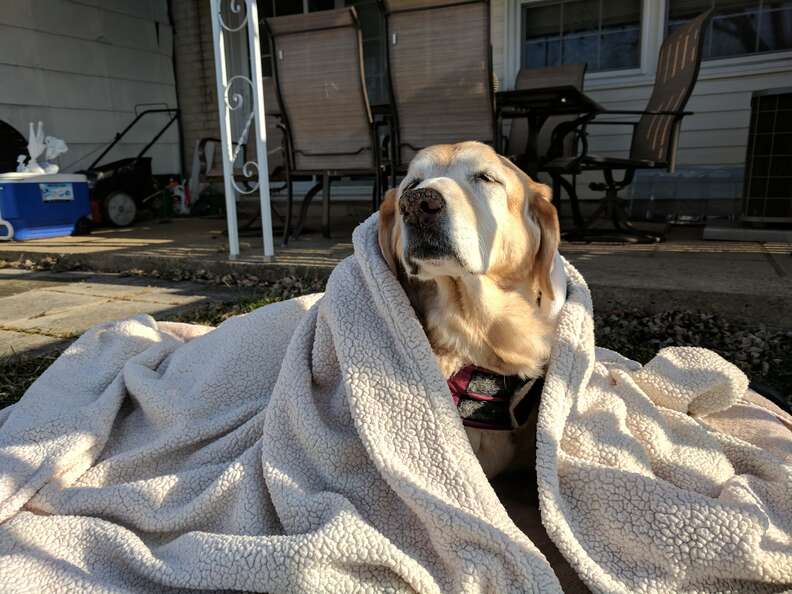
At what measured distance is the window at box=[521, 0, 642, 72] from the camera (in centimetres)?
675

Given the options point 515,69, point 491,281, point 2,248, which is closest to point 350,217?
point 515,69

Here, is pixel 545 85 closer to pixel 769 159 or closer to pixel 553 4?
pixel 553 4

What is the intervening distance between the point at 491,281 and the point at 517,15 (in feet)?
20.5

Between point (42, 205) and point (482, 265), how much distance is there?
23.2 ft

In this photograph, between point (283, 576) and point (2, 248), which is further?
point (2, 248)

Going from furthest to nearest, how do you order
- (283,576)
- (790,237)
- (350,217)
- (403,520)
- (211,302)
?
(350,217) < (790,237) < (211,302) < (403,520) < (283,576)

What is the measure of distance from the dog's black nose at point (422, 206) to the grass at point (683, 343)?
5.66ft

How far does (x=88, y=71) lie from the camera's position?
30.1 feet

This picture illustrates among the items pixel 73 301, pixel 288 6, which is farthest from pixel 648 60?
pixel 73 301

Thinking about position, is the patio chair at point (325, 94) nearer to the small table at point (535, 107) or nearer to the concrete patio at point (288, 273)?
the concrete patio at point (288, 273)

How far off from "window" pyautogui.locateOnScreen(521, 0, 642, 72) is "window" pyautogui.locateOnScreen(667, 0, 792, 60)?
17.1 inches

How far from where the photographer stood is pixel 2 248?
6.27 meters

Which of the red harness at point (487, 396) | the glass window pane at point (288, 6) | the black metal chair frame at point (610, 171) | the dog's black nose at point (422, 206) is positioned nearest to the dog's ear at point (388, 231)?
the dog's black nose at point (422, 206)

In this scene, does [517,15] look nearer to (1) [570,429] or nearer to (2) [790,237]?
(2) [790,237]
